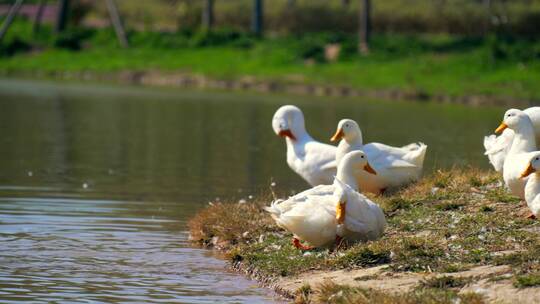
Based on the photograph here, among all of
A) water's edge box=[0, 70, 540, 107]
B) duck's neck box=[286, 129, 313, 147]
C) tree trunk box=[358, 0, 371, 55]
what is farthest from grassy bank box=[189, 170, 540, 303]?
tree trunk box=[358, 0, 371, 55]

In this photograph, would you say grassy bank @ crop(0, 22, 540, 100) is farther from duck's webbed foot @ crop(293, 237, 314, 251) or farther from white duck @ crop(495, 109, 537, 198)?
duck's webbed foot @ crop(293, 237, 314, 251)

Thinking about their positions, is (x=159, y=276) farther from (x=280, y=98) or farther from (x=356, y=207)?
(x=280, y=98)

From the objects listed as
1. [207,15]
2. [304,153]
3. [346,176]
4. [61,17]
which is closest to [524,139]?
[346,176]

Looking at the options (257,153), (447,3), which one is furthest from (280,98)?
(447,3)

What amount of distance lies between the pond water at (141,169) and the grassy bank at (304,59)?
13.7 feet

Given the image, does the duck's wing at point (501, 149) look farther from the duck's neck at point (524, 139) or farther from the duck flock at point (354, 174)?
the duck's neck at point (524, 139)

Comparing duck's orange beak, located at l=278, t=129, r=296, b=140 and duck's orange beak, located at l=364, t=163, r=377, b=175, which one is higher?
duck's orange beak, located at l=364, t=163, r=377, b=175

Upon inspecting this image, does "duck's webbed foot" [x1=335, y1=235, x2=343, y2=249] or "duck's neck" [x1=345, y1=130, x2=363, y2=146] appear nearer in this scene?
"duck's webbed foot" [x1=335, y1=235, x2=343, y2=249]

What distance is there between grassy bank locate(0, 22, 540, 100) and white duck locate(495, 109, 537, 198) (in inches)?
1124

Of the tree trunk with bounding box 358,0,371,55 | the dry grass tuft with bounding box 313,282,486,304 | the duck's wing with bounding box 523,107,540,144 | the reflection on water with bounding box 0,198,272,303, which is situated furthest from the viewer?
the tree trunk with bounding box 358,0,371,55

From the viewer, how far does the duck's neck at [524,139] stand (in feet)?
43.2

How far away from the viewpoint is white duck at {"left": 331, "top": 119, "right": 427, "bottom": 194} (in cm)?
1504

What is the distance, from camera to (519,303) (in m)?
9.66

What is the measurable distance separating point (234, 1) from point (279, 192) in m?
50.2
